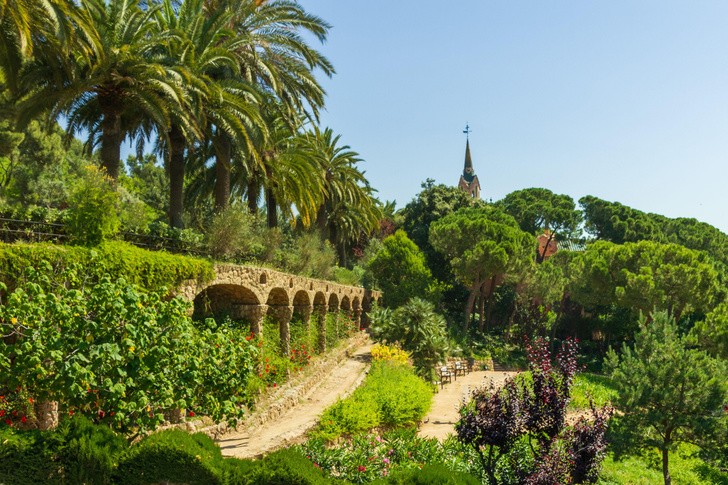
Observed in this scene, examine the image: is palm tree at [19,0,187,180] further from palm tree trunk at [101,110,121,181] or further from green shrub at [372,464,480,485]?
green shrub at [372,464,480,485]

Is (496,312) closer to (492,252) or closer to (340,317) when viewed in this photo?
(492,252)

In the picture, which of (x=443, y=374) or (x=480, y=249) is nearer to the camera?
(x=443, y=374)

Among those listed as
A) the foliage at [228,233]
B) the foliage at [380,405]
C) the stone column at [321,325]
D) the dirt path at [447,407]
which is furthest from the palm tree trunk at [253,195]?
the dirt path at [447,407]

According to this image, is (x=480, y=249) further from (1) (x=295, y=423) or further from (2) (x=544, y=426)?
(2) (x=544, y=426)

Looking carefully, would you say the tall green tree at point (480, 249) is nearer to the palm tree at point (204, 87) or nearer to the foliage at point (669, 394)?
the palm tree at point (204, 87)

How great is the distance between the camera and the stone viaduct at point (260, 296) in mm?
14773

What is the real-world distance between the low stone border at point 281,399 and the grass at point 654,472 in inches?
316

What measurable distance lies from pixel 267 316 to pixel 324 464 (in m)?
8.79

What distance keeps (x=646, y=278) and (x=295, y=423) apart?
26.6m

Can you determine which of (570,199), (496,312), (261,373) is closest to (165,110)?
(261,373)

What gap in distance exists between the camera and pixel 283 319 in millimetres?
19422

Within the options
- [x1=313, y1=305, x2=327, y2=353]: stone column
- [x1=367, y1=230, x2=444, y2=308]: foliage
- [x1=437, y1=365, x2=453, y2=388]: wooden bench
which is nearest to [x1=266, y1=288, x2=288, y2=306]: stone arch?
[x1=313, y1=305, x2=327, y2=353]: stone column

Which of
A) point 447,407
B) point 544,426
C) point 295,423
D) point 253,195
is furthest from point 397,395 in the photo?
point 253,195

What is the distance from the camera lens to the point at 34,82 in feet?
49.0
